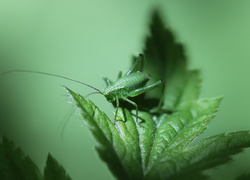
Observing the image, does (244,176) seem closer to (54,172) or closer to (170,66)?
(54,172)

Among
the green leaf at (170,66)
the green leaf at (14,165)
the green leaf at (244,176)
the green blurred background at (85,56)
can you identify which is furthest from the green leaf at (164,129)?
the green blurred background at (85,56)

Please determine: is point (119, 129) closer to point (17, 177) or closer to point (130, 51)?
point (17, 177)

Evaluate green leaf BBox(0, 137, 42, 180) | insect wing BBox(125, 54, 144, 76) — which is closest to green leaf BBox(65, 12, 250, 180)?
insect wing BBox(125, 54, 144, 76)

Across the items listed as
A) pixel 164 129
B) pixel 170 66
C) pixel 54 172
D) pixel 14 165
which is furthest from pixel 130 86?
pixel 14 165

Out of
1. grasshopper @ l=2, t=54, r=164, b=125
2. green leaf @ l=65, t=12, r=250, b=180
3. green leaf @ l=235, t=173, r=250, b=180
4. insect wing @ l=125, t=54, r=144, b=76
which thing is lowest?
green leaf @ l=235, t=173, r=250, b=180

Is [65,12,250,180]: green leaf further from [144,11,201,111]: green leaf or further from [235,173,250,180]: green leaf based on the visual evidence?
[235,173,250,180]: green leaf

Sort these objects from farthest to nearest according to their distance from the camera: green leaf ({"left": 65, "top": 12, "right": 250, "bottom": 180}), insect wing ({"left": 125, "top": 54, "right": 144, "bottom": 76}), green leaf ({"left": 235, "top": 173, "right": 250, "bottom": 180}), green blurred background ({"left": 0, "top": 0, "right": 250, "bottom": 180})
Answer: green blurred background ({"left": 0, "top": 0, "right": 250, "bottom": 180}) → insect wing ({"left": 125, "top": 54, "right": 144, "bottom": 76}) → green leaf ({"left": 65, "top": 12, "right": 250, "bottom": 180}) → green leaf ({"left": 235, "top": 173, "right": 250, "bottom": 180})
